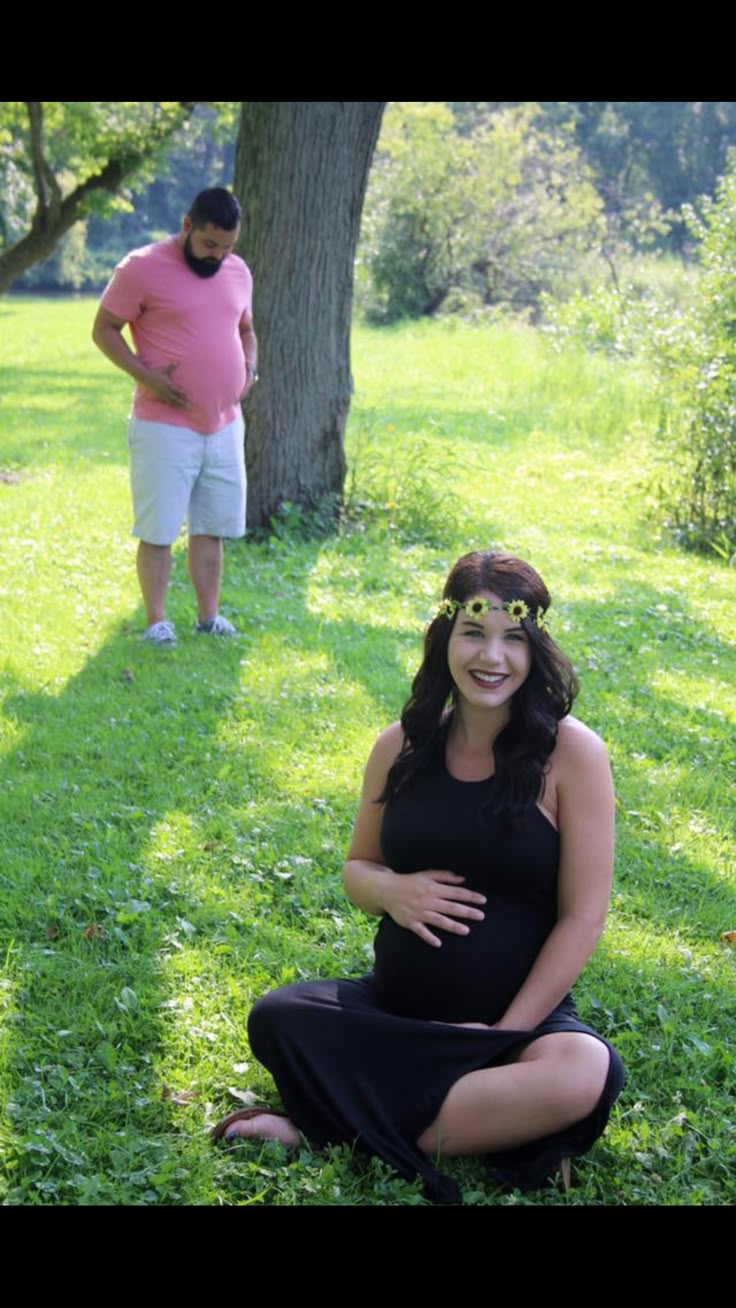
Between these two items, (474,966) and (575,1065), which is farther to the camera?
(474,966)

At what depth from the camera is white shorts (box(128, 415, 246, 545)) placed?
591cm

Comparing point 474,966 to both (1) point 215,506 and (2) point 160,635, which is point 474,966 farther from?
(1) point 215,506

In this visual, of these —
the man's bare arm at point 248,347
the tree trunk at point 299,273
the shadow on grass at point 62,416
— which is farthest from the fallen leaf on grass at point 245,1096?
the shadow on grass at point 62,416

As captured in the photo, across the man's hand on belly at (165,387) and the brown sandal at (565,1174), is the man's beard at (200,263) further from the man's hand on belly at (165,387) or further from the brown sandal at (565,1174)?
the brown sandal at (565,1174)

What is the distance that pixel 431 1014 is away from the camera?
295 cm

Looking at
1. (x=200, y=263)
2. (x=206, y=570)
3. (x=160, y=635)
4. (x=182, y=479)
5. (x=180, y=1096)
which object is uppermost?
(x=200, y=263)

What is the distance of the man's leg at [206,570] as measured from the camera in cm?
617

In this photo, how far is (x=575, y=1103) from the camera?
8.96ft

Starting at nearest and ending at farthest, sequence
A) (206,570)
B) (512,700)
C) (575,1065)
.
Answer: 1. (575,1065)
2. (512,700)
3. (206,570)

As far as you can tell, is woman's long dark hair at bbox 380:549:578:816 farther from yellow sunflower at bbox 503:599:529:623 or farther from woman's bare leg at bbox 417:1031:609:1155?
woman's bare leg at bbox 417:1031:609:1155

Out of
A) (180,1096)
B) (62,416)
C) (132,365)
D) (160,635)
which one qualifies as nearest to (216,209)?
(132,365)

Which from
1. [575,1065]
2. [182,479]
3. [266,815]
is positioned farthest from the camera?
[182,479]

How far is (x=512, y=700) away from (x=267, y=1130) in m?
1.07
